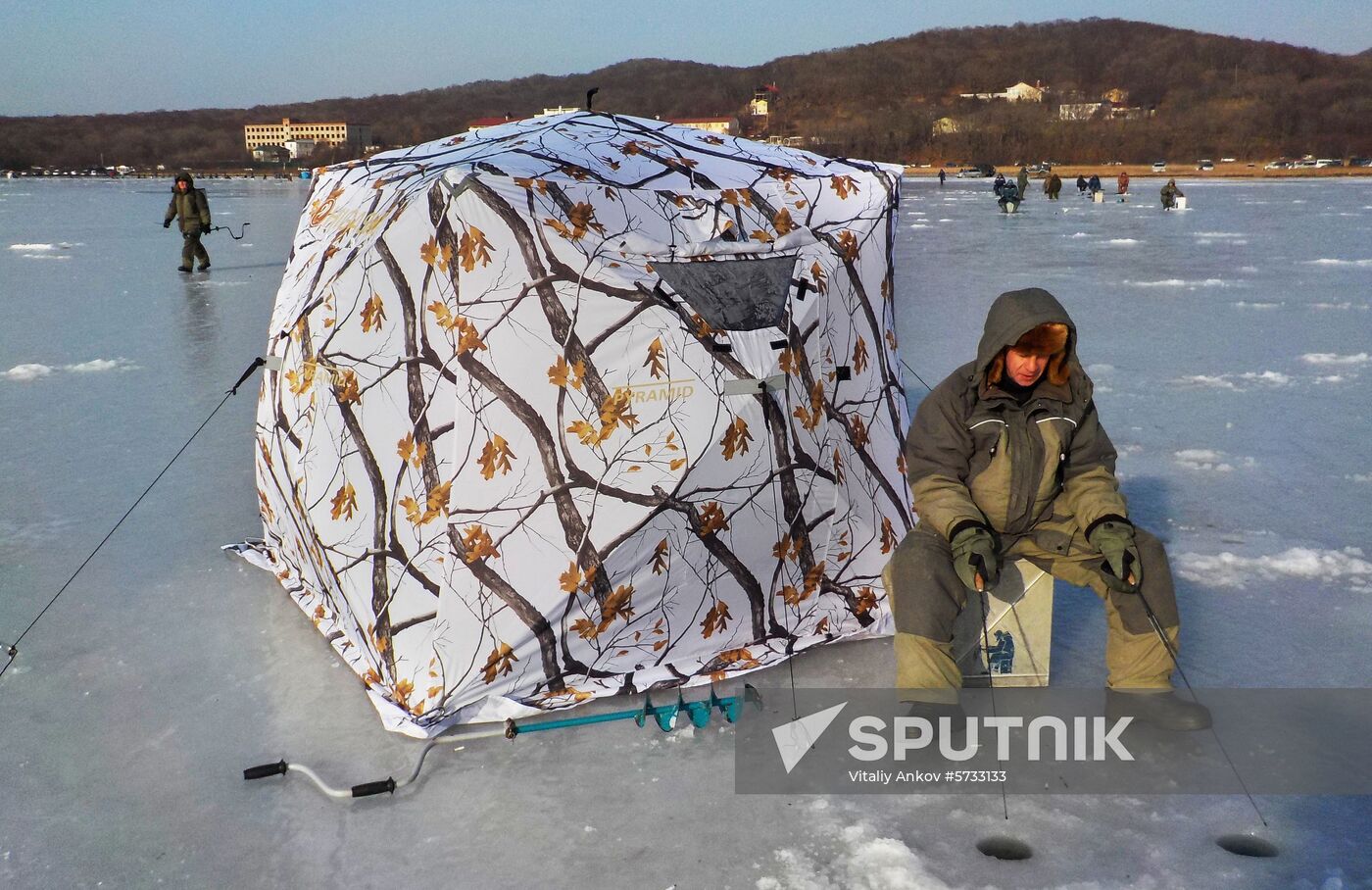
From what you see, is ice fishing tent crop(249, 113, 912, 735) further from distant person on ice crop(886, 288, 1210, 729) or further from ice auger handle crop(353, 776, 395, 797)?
distant person on ice crop(886, 288, 1210, 729)

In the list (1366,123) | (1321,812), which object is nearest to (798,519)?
(1321,812)

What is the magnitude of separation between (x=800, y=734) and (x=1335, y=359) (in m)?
6.59

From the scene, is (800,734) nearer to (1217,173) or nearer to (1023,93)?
(1217,173)

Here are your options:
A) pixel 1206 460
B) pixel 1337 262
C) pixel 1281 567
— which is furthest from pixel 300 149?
pixel 1281 567

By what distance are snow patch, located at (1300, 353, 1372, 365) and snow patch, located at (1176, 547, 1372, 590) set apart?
4.18 m

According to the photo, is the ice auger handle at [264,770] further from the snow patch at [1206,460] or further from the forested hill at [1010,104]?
the forested hill at [1010,104]

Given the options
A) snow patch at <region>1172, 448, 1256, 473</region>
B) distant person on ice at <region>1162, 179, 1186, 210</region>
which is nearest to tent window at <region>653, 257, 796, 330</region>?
snow patch at <region>1172, 448, 1256, 473</region>

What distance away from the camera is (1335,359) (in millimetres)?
7809

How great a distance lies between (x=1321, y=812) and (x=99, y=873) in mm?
2690

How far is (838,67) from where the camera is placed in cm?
13200

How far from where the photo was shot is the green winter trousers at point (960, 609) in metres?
2.75

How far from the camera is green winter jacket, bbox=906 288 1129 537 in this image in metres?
2.86

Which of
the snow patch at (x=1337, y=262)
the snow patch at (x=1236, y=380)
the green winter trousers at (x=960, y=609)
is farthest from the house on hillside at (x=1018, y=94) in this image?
the green winter trousers at (x=960, y=609)

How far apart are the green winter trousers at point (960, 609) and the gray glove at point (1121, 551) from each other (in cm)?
6
